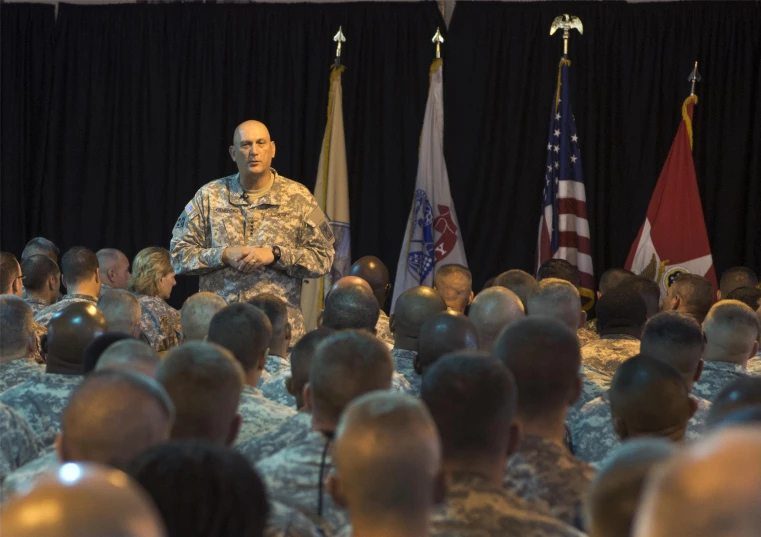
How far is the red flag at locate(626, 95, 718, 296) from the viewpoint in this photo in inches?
325

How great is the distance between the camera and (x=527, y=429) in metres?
2.94

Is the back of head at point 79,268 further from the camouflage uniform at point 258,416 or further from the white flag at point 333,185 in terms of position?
the camouflage uniform at point 258,416

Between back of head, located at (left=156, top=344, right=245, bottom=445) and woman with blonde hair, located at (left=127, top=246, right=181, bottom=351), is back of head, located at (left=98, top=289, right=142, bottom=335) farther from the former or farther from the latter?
back of head, located at (left=156, top=344, right=245, bottom=445)

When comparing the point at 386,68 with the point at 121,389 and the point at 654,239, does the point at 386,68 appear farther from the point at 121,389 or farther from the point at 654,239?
the point at 121,389

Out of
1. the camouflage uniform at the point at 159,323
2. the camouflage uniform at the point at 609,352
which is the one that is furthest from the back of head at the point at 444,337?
the camouflage uniform at the point at 159,323

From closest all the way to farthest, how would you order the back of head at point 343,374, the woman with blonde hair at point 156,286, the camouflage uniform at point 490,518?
the camouflage uniform at point 490,518 → the back of head at point 343,374 → the woman with blonde hair at point 156,286

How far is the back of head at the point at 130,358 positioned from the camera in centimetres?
312

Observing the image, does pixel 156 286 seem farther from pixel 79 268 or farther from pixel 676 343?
pixel 676 343

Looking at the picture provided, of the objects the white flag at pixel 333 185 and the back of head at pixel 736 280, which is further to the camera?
the white flag at pixel 333 185

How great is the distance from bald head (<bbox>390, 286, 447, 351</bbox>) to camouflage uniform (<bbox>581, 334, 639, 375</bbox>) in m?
0.67

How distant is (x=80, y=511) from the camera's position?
1.03 meters

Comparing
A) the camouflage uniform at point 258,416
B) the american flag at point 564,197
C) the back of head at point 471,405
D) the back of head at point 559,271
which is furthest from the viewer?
the american flag at point 564,197

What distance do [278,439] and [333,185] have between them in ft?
19.4

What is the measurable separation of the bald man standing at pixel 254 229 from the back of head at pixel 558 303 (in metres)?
1.46
